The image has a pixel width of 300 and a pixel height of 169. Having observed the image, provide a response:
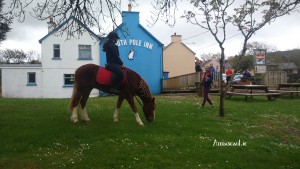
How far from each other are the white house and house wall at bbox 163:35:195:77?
2089 cm

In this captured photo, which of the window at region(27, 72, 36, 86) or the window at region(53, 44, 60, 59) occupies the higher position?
the window at region(53, 44, 60, 59)

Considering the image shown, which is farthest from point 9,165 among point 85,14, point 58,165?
point 85,14

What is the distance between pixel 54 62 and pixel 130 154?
31265 mm

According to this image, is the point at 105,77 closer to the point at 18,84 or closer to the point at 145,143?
the point at 145,143

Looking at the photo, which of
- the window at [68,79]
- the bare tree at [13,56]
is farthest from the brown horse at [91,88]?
the bare tree at [13,56]

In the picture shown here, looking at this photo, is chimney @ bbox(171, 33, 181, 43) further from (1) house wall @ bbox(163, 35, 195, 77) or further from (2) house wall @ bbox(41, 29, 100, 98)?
(2) house wall @ bbox(41, 29, 100, 98)

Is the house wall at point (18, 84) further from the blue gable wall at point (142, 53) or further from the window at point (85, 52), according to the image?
the blue gable wall at point (142, 53)

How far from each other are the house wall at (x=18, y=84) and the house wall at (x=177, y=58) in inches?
960

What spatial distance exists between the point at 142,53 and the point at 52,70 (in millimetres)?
9992

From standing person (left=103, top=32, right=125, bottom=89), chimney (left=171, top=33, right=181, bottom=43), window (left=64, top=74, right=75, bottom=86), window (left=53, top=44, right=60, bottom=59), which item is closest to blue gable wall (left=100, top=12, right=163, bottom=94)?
window (left=64, top=74, right=75, bottom=86)

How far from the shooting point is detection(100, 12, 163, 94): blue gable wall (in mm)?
36094

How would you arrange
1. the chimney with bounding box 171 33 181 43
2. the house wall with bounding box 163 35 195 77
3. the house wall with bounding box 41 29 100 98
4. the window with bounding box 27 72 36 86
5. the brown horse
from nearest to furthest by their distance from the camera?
the brown horse → the house wall with bounding box 41 29 100 98 → the window with bounding box 27 72 36 86 → the house wall with bounding box 163 35 195 77 → the chimney with bounding box 171 33 181 43

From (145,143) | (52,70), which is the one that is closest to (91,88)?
(145,143)

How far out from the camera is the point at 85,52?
37.9m
